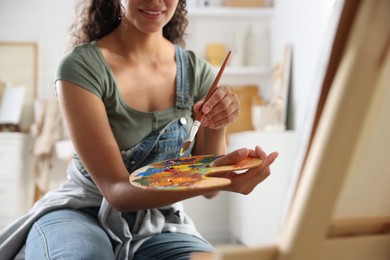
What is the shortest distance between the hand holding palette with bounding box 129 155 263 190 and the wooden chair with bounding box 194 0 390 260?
0.16 m

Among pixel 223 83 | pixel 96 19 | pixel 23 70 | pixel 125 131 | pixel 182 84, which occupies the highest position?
pixel 96 19

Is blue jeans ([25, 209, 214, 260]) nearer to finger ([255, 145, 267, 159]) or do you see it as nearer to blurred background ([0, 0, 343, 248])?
finger ([255, 145, 267, 159])

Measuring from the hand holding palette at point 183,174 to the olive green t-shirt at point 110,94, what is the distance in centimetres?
32

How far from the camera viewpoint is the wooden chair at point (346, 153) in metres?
0.44

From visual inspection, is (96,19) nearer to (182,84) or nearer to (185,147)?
(182,84)

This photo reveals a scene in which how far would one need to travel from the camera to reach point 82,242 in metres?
1.01

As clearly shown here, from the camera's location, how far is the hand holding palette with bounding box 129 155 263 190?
0.63m

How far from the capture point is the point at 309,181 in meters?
0.45

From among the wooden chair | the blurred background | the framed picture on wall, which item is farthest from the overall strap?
the framed picture on wall

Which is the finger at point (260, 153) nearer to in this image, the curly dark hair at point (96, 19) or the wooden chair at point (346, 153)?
the wooden chair at point (346, 153)

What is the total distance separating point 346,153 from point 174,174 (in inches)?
13.2

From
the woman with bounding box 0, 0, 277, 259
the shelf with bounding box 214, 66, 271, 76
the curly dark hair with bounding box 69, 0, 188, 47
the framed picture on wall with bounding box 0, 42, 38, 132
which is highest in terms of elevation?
the curly dark hair with bounding box 69, 0, 188, 47

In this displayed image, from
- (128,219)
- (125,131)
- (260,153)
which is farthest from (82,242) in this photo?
(260,153)

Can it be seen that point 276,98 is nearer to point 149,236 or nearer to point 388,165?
point 149,236
